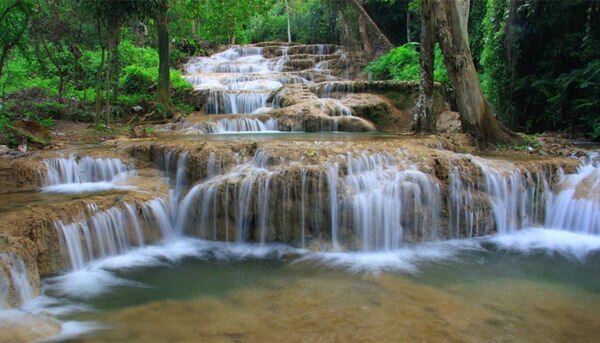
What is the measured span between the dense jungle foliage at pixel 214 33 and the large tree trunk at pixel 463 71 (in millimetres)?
2435

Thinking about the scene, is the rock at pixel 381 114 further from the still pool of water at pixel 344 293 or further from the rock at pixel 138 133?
the still pool of water at pixel 344 293

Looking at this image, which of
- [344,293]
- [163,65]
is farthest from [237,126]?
[344,293]

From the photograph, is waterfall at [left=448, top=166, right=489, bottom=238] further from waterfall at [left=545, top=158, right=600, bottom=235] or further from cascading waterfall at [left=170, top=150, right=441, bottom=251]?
waterfall at [left=545, top=158, right=600, bottom=235]

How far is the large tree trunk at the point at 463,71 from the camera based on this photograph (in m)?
9.45

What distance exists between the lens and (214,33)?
15.6 m

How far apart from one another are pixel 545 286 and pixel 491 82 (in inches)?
A: 343

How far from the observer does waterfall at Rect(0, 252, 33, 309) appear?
471cm

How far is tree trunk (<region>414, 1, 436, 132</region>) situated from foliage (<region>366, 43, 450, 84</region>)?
19.9ft

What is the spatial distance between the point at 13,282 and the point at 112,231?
5.68 feet

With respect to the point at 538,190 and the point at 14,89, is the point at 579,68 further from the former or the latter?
the point at 14,89

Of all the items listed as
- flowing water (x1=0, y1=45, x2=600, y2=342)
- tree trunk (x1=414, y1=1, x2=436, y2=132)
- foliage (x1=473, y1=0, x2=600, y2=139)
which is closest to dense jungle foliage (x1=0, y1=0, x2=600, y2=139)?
foliage (x1=473, y1=0, x2=600, y2=139)

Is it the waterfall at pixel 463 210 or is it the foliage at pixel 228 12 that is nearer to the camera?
the waterfall at pixel 463 210

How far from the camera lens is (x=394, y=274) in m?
5.82

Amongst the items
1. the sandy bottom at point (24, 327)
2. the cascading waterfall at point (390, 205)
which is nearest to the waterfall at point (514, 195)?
the cascading waterfall at point (390, 205)
